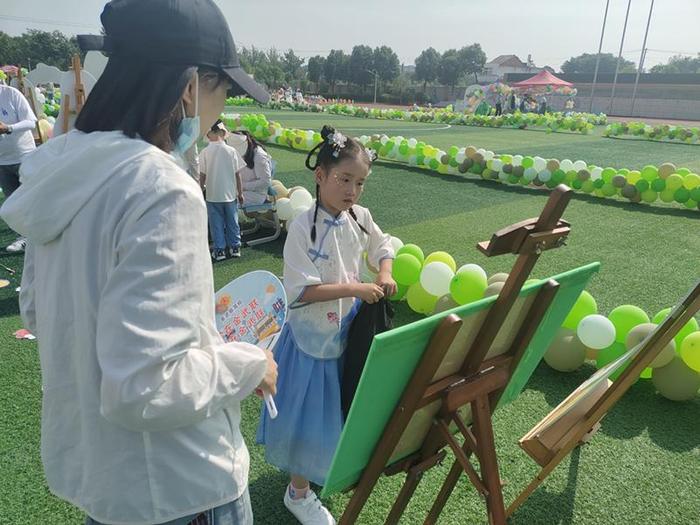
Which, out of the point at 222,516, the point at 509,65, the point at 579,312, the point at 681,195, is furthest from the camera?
the point at 509,65

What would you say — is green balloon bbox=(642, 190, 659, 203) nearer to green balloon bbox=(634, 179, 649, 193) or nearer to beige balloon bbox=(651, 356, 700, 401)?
green balloon bbox=(634, 179, 649, 193)

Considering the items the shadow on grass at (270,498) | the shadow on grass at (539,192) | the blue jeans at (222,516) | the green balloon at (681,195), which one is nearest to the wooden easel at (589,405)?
the shadow on grass at (270,498)

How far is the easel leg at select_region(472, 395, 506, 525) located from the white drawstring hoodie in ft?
2.35

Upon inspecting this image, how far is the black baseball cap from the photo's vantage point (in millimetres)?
921

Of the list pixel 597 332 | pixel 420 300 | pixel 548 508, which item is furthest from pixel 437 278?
pixel 548 508

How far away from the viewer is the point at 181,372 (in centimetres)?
A: 90

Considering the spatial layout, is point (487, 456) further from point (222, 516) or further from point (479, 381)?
point (222, 516)

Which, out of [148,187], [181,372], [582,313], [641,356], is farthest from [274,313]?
[582,313]

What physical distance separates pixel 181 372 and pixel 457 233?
6141mm

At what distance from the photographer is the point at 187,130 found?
103cm

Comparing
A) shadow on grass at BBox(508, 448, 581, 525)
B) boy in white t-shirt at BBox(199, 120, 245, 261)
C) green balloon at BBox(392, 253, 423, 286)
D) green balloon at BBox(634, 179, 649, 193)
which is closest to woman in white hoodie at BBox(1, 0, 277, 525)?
shadow on grass at BBox(508, 448, 581, 525)

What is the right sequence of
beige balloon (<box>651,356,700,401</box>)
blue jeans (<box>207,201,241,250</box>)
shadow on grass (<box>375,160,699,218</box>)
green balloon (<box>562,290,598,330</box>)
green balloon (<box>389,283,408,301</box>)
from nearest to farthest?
beige balloon (<box>651,356,700,401</box>)
green balloon (<box>562,290,598,330</box>)
green balloon (<box>389,283,408,301</box>)
blue jeans (<box>207,201,241,250</box>)
shadow on grass (<box>375,160,699,218</box>)

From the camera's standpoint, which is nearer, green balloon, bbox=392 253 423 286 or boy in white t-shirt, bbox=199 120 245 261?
green balloon, bbox=392 253 423 286

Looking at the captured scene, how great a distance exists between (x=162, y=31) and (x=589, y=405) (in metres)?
1.80
